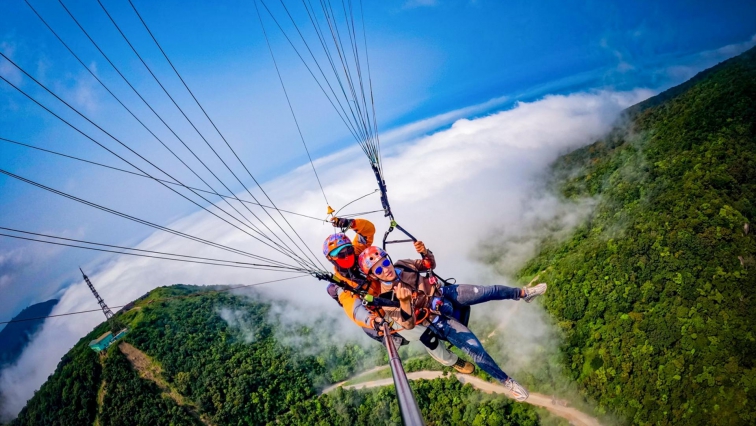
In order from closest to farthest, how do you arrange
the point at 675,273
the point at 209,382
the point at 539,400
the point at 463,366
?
the point at 463,366, the point at 539,400, the point at 675,273, the point at 209,382

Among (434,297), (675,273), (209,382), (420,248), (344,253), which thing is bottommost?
(675,273)

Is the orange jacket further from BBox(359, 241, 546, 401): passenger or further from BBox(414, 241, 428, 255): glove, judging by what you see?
BBox(414, 241, 428, 255): glove

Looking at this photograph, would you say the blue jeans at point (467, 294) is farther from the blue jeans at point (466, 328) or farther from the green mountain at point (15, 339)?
the green mountain at point (15, 339)

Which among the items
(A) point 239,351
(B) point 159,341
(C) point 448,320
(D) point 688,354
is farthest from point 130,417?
(D) point 688,354

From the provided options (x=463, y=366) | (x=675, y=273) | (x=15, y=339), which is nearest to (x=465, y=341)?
(x=463, y=366)

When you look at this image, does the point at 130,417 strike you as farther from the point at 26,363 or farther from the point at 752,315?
the point at 26,363

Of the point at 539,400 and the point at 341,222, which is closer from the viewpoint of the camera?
the point at 341,222

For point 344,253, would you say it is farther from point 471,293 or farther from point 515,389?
point 515,389
